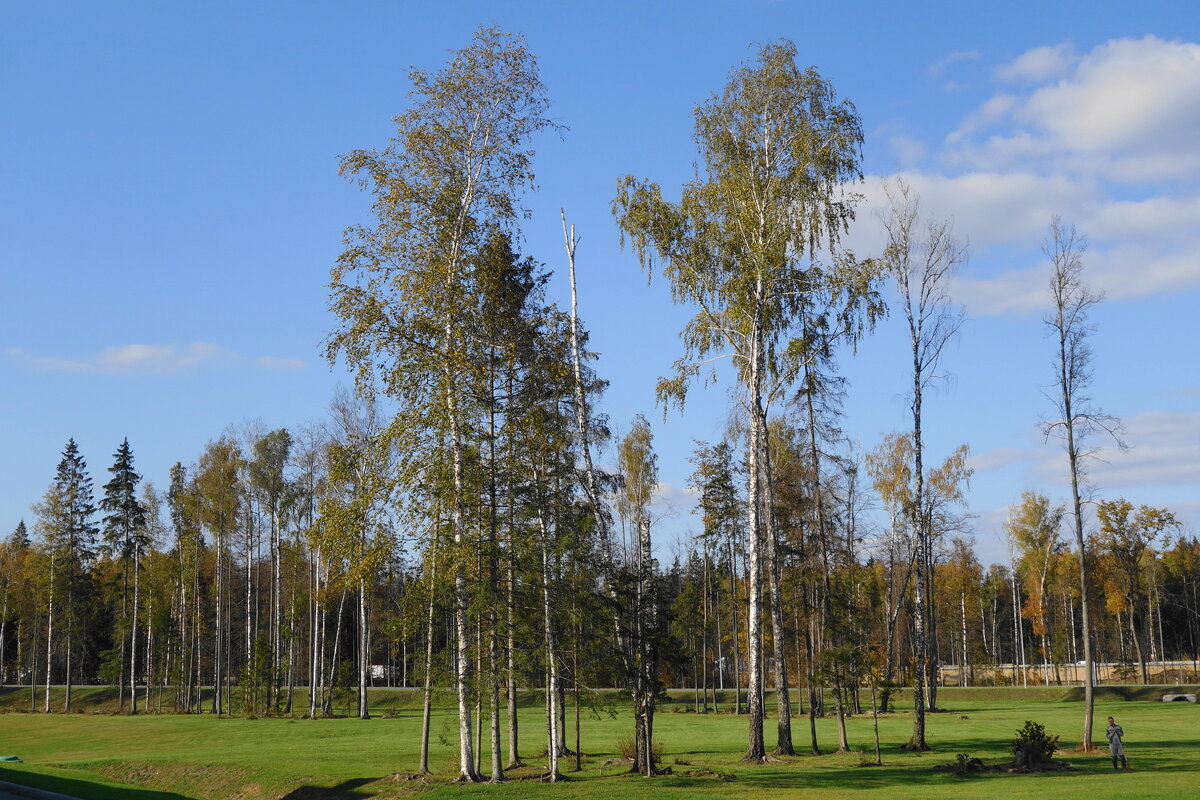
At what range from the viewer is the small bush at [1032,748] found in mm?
25016

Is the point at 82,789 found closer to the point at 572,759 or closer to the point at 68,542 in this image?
the point at 572,759

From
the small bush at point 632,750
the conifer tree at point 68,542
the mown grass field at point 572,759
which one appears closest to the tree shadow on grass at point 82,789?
the mown grass field at point 572,759

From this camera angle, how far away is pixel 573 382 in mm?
26438

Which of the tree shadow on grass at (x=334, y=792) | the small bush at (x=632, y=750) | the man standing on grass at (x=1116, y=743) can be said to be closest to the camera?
the tree shadow on grass at (x=334, y=792)

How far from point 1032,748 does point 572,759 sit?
40.7 ft

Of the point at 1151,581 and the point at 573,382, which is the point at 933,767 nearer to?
the point at 573,382

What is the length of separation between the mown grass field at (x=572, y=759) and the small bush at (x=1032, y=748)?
3.08 ft

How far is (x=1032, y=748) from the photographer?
25.2m

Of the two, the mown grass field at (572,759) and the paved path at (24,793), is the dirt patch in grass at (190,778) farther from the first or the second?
the paved path at (24,793)

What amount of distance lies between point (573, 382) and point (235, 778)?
14.5 metres

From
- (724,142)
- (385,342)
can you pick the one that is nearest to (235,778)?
(385,342)

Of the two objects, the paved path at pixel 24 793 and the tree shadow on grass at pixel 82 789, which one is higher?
the paved path at pixel 24 793

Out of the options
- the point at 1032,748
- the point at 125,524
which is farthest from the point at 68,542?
the point at 1032,748

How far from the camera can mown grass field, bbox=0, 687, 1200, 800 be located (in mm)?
21109
